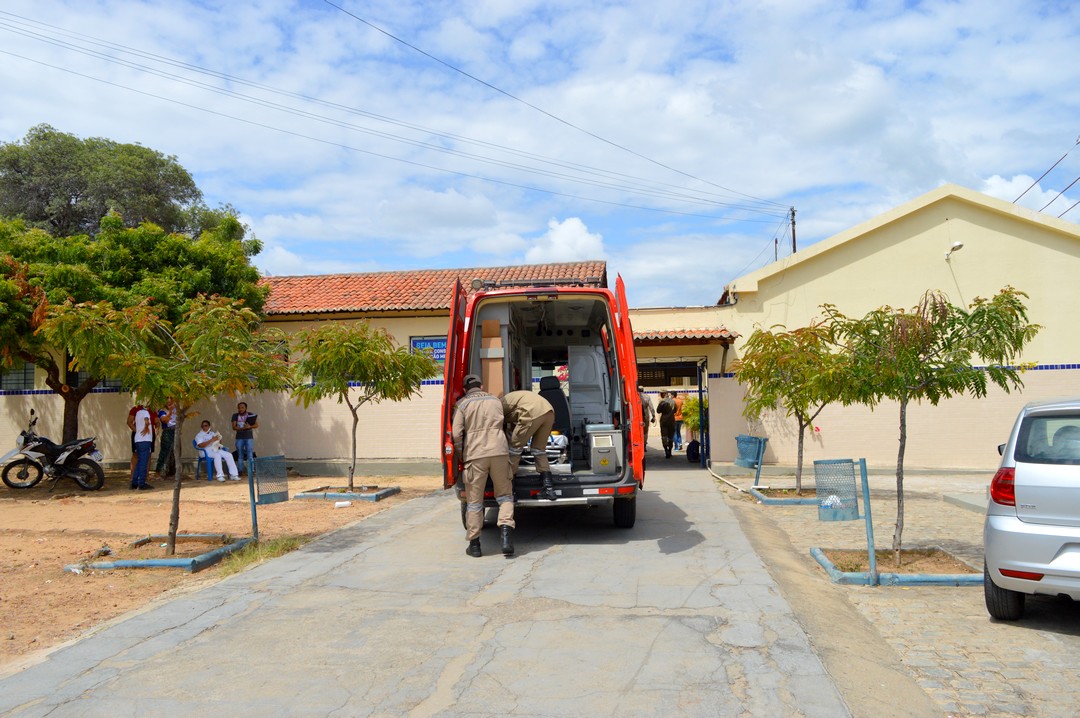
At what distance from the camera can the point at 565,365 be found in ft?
42.9

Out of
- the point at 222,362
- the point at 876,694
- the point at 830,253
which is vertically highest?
the point at 830,253

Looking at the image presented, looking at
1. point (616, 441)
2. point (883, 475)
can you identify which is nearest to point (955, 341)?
point (616, 441)

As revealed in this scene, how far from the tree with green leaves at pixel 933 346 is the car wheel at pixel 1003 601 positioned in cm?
173

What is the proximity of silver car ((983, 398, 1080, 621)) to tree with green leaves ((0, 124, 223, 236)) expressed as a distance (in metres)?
29.3

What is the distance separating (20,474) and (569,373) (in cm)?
1119

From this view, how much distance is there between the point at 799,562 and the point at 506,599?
330 centimetres

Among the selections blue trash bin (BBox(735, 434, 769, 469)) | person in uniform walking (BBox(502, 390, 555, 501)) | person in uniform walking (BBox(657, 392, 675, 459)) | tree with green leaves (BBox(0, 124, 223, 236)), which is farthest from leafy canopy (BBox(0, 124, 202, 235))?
person in uniform walking (BBox(502, 390, 555, 501))

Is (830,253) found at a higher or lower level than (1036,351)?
higher

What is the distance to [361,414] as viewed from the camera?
62.3ft

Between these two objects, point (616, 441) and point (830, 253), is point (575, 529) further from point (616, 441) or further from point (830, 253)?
point (830, 253)

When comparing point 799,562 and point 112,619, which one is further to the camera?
point 799,562

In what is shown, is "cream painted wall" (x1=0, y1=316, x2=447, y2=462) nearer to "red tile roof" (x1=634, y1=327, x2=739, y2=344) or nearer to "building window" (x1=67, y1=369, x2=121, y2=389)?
"building window" (x1=67, y1=369, x2=121, y2=389)

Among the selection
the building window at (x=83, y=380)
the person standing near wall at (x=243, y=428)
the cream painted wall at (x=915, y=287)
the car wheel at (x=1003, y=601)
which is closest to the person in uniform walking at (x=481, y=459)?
the car wheel at (x=1003, y=601)

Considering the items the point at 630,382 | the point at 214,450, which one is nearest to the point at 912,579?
the point at 630,382
